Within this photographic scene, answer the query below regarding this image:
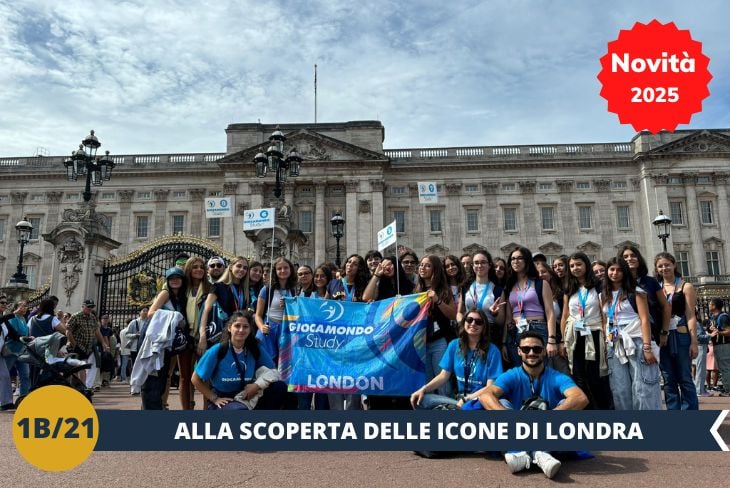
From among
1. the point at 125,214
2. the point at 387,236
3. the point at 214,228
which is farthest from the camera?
the point at 125,214

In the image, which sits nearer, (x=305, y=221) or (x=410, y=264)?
→ (x=410, y=264)

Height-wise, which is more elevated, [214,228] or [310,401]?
[214,228]

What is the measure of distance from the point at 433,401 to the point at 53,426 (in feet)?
11.0

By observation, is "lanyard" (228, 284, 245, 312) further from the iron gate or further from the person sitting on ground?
the iron gate

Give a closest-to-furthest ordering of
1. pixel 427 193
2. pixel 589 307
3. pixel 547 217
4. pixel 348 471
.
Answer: pixel 348 471 → pixel 589 307 → pixel 427 193 → pixel 547 217

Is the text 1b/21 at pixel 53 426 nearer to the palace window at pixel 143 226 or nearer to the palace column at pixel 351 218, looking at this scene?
the palace column at pixel 351 218

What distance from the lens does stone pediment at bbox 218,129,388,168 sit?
45219 millimetres

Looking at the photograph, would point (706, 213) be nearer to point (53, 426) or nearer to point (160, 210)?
point (160, 210)

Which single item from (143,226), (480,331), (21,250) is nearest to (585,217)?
(143,226)

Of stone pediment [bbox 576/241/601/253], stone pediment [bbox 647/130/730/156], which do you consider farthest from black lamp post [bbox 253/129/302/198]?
stone pediment [bbox 647/130/730/156]

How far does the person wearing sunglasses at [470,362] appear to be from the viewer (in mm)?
5594

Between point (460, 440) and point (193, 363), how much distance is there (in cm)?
417

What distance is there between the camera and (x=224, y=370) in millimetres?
5828

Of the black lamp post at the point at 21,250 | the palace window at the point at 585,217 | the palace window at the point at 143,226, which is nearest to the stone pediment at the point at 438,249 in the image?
→ the palace window at the point at 585,217
